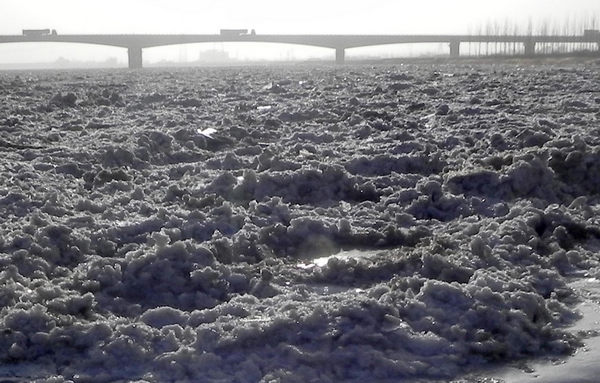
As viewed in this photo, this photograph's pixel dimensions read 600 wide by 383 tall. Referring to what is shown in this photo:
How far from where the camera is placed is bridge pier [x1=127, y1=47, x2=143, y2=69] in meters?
78.0

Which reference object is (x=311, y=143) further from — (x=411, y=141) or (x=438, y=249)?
(x=438, y=249)

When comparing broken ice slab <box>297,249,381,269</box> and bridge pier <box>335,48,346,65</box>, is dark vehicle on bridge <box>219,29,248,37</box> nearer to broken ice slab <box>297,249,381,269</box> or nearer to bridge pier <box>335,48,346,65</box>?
bridge pier <box>335,48,346,65</box>

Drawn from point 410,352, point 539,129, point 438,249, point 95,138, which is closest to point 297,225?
point 438,249

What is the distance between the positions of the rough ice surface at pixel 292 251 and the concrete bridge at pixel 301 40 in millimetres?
71769

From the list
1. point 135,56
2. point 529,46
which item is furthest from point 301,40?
point 529,46

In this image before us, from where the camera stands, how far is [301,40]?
81.4 m

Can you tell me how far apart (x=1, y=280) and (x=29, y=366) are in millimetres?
935

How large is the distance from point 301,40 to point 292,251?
78045 mm

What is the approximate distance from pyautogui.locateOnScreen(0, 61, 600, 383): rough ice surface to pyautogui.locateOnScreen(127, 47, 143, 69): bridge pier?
70695mm

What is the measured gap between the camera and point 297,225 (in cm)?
545

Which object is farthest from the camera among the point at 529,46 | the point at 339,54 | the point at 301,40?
the point at 339,54

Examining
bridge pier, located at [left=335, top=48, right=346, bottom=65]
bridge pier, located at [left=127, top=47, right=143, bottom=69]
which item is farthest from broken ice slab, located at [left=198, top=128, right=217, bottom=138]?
bridge pier, located at [left=335, top=48, right=346, bottom=65]

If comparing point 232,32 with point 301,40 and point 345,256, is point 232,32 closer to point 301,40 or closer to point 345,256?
point 301,40

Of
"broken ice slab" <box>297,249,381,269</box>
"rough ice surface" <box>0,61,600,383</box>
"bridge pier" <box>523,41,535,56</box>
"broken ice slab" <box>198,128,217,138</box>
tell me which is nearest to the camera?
"rough ice surface" <box>0,61,600,383</box>
